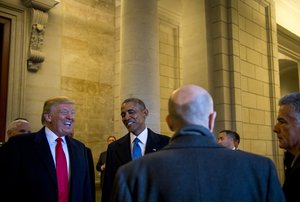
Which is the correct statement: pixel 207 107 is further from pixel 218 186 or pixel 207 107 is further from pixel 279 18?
pixel 279 18

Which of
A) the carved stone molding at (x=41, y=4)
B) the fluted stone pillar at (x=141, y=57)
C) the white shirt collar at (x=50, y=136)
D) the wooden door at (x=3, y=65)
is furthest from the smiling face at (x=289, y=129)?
the carved stone molding at (x=41, y=4)

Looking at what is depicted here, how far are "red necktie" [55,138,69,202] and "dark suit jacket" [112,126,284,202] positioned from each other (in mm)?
1546

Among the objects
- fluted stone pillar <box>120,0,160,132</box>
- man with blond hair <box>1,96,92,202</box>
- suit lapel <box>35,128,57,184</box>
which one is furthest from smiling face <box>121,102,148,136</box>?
fluted stone pillar <box>120,0,160,132</box>

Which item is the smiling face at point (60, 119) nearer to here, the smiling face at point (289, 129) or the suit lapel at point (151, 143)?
the suit lapel at point (151, 143)

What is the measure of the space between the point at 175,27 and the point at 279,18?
10.5ft

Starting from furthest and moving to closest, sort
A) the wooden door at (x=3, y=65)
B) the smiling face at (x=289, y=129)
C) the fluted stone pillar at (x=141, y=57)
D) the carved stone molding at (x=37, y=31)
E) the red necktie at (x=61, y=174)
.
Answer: the carved stone molding at (x=37, y=31) < the wooden door at (x=3, y=65) < the fluted stone pillar at (x=141, y=57) < the red necktie at (x=61, y=174) < the smiling face at (x=289, y=129)

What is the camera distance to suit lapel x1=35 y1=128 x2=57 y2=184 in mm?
2791

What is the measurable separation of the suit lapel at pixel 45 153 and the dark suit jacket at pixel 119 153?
0.68m

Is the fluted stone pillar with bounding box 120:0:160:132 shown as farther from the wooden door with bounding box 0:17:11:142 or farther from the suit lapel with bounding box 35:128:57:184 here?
the suit lapel with bounding box 35:128:57:184

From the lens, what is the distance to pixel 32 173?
2.76m

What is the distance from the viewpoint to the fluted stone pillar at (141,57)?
5.49m

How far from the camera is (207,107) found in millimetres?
1484

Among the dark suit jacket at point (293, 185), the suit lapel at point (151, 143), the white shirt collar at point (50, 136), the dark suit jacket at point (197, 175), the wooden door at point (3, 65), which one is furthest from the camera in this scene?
the wooden door at point (3, 65)

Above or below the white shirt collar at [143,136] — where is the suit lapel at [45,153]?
below
